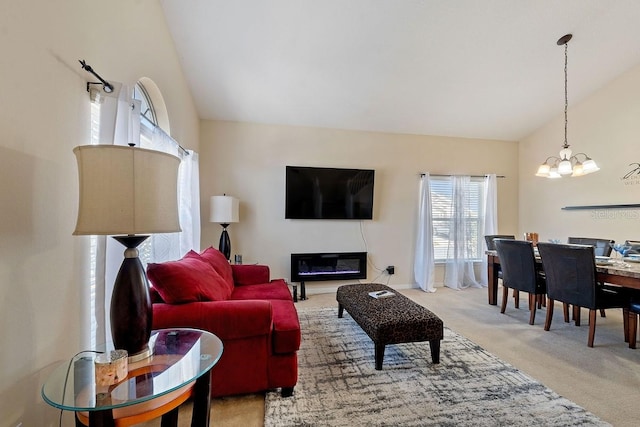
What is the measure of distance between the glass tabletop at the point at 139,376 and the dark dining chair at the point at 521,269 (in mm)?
3149

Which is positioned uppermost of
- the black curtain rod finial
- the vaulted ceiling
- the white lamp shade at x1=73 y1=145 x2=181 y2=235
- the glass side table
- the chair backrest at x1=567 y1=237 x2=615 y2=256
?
the vaulted ceiling

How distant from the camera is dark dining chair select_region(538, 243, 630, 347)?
247 centimetres

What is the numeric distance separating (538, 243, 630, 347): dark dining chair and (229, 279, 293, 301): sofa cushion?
2.52m

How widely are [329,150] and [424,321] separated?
2.89 metres

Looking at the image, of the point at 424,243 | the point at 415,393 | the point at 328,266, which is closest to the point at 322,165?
the point at 328,266

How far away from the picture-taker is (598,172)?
12.7ft

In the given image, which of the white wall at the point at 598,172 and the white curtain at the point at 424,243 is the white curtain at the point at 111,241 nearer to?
the white curtain at the point at 424,243

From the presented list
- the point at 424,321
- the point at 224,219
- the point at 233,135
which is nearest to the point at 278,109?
the point at 233,135

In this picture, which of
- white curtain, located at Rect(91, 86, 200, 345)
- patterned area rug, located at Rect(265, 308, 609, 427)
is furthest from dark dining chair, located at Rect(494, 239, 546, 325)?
white curtain, located at Rect(91, 86, 200, 345)

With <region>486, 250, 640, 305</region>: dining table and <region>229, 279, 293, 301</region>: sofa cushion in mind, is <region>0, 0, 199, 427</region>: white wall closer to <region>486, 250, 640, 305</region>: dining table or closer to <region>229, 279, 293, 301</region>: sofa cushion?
<region>229, 279, 293, 301</region>: sofa cushion

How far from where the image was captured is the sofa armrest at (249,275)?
9.70ft

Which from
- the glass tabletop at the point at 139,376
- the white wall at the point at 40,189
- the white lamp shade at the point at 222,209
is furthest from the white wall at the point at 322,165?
the glass tabletop at the point at 139,376

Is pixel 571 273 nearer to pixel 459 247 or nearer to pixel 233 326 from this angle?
pixel 459 247

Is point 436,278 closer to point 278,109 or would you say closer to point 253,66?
point 278,109
